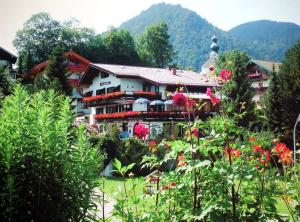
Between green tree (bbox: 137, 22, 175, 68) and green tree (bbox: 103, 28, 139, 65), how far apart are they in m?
3.33

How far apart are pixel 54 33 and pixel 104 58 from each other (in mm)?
10620

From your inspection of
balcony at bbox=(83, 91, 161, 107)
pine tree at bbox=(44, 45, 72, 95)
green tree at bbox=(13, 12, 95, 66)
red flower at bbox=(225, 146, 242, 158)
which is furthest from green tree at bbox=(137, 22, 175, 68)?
red flower at bbox=(225, 146, 242, 158)

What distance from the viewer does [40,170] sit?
2938 mm

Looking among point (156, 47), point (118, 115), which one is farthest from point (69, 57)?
point (156, 47)

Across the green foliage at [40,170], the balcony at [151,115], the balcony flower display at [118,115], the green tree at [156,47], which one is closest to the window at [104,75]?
the balcony flower display at [118,115]

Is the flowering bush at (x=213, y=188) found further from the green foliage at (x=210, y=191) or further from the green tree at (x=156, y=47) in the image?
the green tree at (x=156, y=47)

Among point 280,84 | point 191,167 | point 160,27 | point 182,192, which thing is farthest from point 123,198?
point 160,27

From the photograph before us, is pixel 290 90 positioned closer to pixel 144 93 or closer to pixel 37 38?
pixel 144 93

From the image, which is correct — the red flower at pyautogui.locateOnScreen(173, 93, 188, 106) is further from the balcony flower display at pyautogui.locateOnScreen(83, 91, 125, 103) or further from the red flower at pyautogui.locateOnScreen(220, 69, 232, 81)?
the balcony flower display at pyautogui.locateOnScreen(83, 91, 125, 103)

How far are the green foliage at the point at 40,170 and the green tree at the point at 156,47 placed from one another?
259ft

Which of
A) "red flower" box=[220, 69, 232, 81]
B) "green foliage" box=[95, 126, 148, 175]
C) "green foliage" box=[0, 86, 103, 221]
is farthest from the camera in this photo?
"green foliage" box=[95, 126, 148, 175]

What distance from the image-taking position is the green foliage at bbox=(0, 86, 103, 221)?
9.41 feet

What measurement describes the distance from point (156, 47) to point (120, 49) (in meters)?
8.85

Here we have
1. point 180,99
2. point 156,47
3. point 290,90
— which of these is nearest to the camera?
point 180,99
